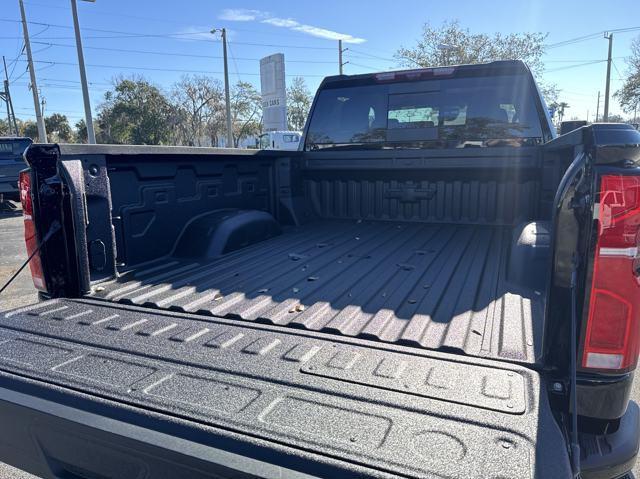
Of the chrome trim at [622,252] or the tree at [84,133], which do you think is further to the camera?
the tree at [84,133]

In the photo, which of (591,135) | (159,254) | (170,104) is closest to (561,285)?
(591,135)

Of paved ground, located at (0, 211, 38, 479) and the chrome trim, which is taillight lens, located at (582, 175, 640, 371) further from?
paved ground, located at (0, 211, 38, 479)

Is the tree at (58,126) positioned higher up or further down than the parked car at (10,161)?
higher up

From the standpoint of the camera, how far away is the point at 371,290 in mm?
2473

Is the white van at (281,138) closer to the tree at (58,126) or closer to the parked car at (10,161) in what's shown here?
the parked car at (10,161)

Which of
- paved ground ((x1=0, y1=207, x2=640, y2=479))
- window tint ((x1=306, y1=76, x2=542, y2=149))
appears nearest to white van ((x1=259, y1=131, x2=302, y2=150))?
paved ground ((x1=0, y1=207, x2=640, y2=479))

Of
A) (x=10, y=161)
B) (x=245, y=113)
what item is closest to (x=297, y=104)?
(x=245, y=113)

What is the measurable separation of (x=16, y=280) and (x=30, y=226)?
5.32m

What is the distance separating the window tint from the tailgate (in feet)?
9.40

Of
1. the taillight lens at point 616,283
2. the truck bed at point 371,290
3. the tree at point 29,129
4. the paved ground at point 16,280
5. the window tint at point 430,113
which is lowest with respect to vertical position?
the paved ground at point 16,280

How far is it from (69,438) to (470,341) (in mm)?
1401

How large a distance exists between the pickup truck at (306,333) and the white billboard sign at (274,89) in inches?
864

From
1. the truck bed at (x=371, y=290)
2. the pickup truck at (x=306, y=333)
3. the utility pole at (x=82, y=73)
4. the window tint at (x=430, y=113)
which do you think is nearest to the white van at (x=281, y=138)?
the utility pole at (x=82, y=73)

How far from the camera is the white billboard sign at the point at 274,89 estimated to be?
24578 millimetres
